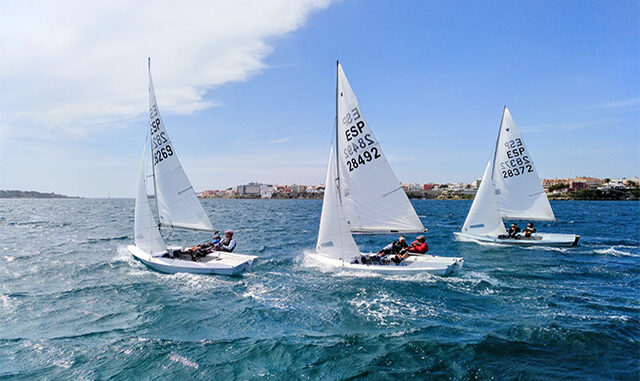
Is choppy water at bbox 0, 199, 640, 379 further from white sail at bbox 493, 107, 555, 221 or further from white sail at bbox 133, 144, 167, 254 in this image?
white sail at bbox 493, 107, 555, 221

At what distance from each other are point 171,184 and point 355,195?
829 cm

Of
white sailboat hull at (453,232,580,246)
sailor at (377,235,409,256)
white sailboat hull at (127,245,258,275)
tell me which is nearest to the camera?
white sailboat hull at (127,245,258,275)

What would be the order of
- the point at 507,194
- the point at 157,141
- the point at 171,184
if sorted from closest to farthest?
the point at 171,184 < the point at 157,141 < the point at 507,194

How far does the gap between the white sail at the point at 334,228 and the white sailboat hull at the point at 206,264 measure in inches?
126

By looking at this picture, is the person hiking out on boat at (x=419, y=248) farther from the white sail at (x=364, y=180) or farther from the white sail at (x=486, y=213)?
the white sail at (x=486, y=213)

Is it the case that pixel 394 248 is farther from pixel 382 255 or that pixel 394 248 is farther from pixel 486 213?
pixel 486 213

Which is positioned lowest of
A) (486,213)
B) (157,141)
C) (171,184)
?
(486,213)

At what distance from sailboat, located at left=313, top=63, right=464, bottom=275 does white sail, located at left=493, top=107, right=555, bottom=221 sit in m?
12.3

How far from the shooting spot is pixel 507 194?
2420 centimetres

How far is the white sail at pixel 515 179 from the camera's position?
23391 millimetres

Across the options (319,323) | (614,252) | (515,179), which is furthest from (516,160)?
(319,323)

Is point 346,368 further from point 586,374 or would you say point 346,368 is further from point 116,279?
point 116,279

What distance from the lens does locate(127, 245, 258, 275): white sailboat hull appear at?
13688mm

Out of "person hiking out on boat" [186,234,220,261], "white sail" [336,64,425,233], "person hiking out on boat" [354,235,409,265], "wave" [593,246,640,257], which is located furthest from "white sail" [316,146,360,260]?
"wave" [593,246,640,257]
